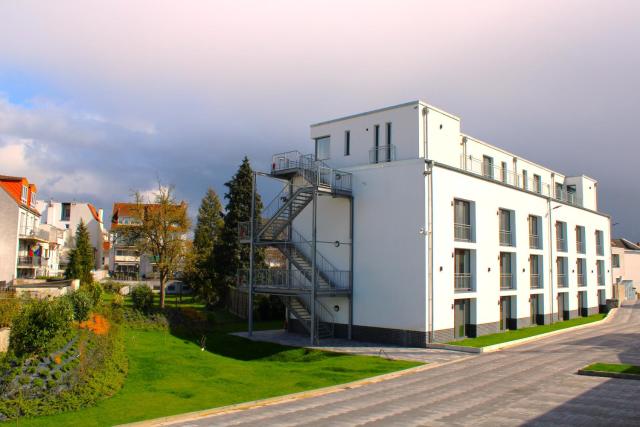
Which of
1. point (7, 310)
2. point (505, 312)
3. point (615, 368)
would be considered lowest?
point (615, 368)

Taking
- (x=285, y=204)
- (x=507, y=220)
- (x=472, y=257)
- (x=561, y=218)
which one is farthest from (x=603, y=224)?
(x=285, y=204)

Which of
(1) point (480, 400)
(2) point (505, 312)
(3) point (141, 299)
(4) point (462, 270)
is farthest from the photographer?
(2) point (505, 312)

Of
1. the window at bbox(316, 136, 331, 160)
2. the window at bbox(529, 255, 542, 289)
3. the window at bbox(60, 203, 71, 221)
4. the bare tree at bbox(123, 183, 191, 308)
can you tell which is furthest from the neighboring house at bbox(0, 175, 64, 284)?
the window at bbox(529, 255, 542, 289)

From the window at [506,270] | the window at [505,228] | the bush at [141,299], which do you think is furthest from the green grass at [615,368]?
the bush at [141,299]

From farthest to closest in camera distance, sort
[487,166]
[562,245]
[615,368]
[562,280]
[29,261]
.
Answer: [29,261] → [562,245] → [562,280] → [487,166] → [615,368]

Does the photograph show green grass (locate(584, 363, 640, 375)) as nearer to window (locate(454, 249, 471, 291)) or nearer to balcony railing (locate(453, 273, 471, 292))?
balcony railing (locate(453, 273, 471, 292))

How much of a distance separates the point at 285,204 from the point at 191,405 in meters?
14.7

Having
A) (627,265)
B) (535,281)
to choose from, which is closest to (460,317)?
(535,281)

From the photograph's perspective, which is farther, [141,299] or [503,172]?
[503,172]

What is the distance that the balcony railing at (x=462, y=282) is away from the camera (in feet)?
91.5

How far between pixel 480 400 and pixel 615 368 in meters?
7.01

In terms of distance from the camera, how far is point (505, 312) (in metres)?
32.4

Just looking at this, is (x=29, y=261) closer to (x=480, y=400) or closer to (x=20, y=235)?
(x=20, y=235)

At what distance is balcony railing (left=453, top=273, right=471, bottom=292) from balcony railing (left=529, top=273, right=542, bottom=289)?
8886 millimetres
